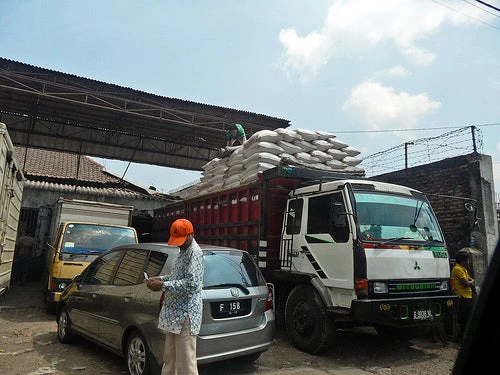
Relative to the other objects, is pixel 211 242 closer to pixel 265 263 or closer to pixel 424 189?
pixel 265 263

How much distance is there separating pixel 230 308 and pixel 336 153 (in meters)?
4.77

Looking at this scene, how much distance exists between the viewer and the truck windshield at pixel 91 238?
26.9 feet

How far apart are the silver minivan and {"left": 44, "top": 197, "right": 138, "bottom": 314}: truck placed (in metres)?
2.54

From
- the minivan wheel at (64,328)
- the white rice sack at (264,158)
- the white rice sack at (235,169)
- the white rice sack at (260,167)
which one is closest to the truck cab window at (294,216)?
the white rice sack at (260,167)

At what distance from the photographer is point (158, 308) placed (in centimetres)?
414

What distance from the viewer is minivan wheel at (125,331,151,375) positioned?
13.8 ft

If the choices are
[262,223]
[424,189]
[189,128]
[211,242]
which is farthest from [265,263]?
[189,128]

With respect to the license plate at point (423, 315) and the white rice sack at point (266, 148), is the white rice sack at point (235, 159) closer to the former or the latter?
the white rice sack at point (266, 148)

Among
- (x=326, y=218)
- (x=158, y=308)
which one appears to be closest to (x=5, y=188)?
(x=158, y=308)

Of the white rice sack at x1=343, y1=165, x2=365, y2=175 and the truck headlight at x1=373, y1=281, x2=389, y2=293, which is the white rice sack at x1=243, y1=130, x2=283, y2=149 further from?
the truck headlight at x1=373, y1=281, x2=389, y2=293

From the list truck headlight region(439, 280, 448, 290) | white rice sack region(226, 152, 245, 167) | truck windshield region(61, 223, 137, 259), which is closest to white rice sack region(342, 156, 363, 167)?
white rice sack region(226, 152, 245, 167)

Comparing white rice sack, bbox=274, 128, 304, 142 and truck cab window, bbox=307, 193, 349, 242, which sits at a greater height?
white rice sack, bbox=274, 128, 304, 142

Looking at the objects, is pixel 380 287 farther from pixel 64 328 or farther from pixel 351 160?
pixel 64 328

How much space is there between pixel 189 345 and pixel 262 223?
10.6 ft
